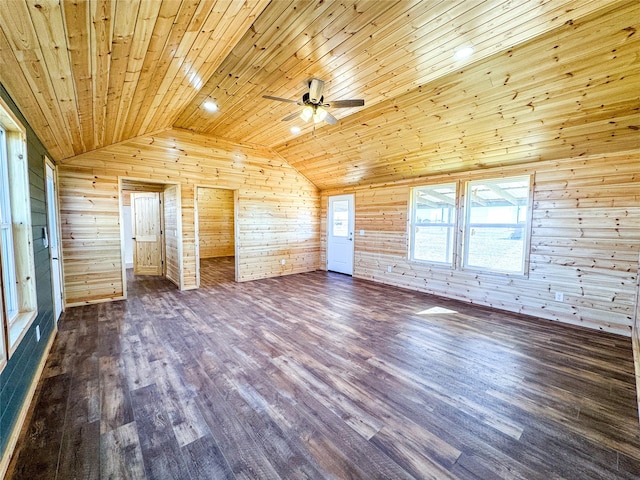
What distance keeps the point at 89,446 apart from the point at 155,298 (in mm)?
3497

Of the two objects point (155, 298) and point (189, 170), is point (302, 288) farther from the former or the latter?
point (189, 170)

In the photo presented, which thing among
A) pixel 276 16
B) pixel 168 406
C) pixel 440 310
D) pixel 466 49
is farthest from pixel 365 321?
pixel 276 16

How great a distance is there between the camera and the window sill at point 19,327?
1.82 m

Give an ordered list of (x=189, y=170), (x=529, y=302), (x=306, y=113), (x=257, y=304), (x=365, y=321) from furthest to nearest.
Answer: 1. (x=189, y=170)
2. (x=257, y=304)
3. (x=529, y=302)
4. (x=365, y=321)
5. (x=306, y=113)

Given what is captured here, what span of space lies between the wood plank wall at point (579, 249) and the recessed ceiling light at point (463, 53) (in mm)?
2277

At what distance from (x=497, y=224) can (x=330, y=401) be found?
3.99 meters

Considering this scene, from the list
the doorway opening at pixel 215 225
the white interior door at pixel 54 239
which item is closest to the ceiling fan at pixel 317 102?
the white interior door at pixel 54 239

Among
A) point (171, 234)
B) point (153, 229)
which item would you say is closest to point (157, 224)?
point (153, 229)

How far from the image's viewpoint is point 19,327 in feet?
6.70

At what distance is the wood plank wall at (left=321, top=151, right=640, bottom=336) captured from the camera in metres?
3.28

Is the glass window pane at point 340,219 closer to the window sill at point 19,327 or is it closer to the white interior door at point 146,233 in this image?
the white interior door at point 146,233

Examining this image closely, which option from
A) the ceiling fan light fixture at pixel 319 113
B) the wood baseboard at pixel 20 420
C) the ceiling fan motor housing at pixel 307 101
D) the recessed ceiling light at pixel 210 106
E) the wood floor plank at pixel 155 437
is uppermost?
the recessed ceiling light at pixel 210 106

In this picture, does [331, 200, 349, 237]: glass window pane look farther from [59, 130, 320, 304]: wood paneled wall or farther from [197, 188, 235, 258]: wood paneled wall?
[197, 188, 235, 258]: wood paneled wall

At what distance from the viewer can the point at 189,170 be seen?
5.20m
